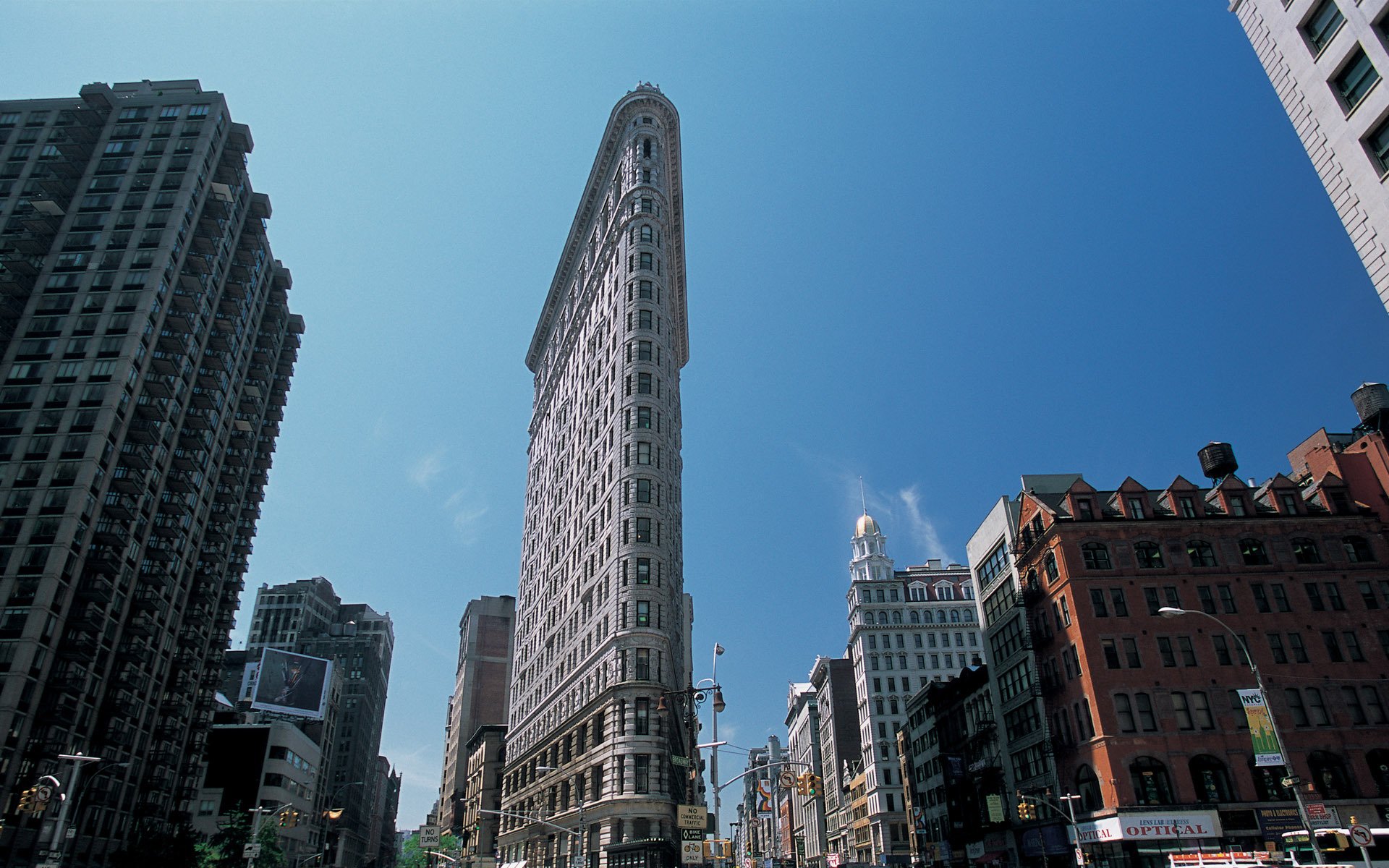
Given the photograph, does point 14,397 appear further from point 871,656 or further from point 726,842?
point 871,656

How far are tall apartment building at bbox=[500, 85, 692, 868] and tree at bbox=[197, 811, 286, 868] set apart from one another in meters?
25.2

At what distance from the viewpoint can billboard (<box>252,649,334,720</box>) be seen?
123m

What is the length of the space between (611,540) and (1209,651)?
4173 centimetres

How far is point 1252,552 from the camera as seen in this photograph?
187 feet

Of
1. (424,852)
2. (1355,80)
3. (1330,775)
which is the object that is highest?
(1355,80)

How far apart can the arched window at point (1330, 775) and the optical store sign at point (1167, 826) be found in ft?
23.4

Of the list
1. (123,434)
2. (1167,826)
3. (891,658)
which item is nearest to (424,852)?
(891,658)

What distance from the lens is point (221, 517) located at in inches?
3885

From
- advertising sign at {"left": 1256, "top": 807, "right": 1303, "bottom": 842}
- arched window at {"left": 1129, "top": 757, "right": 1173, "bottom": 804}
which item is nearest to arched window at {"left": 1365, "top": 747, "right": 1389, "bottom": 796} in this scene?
advertising sign at {"left": 1256, "top": 807, "right": 1303, "bottom": 842}

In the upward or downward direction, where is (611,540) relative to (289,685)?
downward

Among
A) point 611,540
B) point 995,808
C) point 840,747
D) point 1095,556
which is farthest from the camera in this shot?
point 840,747

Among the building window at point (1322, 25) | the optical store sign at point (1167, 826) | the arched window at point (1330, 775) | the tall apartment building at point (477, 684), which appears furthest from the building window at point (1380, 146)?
the tall apartment building at point (477, 684)

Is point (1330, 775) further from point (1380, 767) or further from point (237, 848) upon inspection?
point (237, 848)

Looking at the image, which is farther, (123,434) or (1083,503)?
(123,434)
